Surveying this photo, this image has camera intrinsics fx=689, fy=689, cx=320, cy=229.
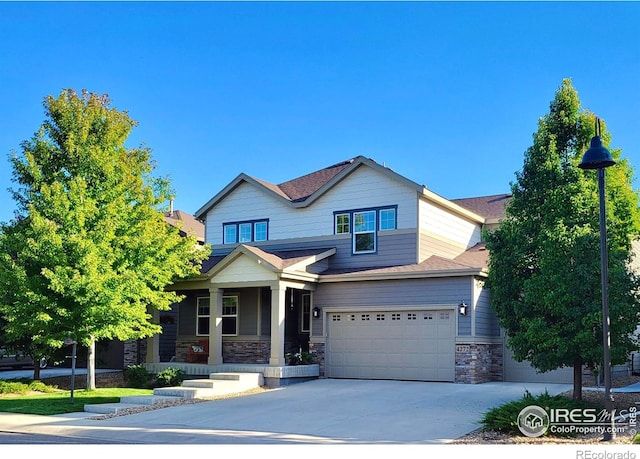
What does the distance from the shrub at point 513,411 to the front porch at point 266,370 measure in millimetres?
8372

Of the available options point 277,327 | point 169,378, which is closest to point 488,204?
point 277,327

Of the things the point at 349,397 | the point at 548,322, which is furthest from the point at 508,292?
the point at 349,397

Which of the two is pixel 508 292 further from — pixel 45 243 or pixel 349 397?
pixel 45 243

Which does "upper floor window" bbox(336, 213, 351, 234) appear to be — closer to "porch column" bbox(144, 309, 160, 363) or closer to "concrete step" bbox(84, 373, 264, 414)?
"concrete step" bbox(84, 373, 264, 414)

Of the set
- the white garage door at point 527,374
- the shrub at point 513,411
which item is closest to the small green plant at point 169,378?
the white garage door at point 527,374

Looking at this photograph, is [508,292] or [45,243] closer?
[508,292]

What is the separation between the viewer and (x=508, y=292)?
15.1m

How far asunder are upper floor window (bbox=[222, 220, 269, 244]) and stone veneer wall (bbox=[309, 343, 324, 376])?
5.00 meters

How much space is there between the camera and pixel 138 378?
2194 cm

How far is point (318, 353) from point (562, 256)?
9.92m

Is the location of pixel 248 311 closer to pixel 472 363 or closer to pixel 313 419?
pixel 472 363

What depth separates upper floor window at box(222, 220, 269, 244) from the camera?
25406 mm

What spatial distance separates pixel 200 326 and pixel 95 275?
747 centimetres

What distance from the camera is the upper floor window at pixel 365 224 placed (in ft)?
73.9
